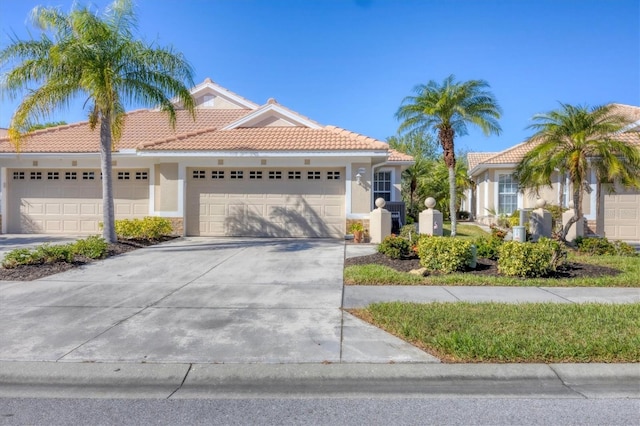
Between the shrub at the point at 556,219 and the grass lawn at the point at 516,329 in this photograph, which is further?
the shrub at the point at 556,219

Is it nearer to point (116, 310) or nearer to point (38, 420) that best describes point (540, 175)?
point (116, 310)

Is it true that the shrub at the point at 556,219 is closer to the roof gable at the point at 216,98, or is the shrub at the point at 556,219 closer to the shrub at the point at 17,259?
the roof gable at the point at 216,98

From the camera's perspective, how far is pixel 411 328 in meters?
5.15

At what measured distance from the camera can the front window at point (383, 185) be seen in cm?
2161

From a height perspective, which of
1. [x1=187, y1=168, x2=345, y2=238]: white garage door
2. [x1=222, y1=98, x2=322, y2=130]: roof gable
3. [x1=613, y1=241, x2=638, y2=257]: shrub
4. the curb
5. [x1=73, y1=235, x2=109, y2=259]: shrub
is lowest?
the curb

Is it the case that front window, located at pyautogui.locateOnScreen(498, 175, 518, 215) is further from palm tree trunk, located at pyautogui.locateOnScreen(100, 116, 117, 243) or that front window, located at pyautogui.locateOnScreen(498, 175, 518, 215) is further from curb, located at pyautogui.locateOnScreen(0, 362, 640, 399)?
curb, located at pyautogui.locateOnScreen(0, 362, 640, 399)

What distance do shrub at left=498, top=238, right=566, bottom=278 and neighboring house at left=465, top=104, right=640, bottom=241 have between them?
5947 mm

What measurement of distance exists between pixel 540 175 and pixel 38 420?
12.8 meters

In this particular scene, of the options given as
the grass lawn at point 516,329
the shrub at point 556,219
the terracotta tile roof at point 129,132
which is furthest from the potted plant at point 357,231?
the grass lawn at point 516,329

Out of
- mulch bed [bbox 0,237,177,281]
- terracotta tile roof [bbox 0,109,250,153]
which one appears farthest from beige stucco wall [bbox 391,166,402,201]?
mulch bed [bbox 0,237,177,281]

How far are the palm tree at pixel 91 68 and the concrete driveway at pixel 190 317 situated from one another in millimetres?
4542

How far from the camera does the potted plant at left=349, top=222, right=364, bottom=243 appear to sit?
14258mm

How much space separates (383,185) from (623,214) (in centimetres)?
1023

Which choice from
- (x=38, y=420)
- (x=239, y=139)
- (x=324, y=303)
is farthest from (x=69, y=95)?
(x=38, y=420)
